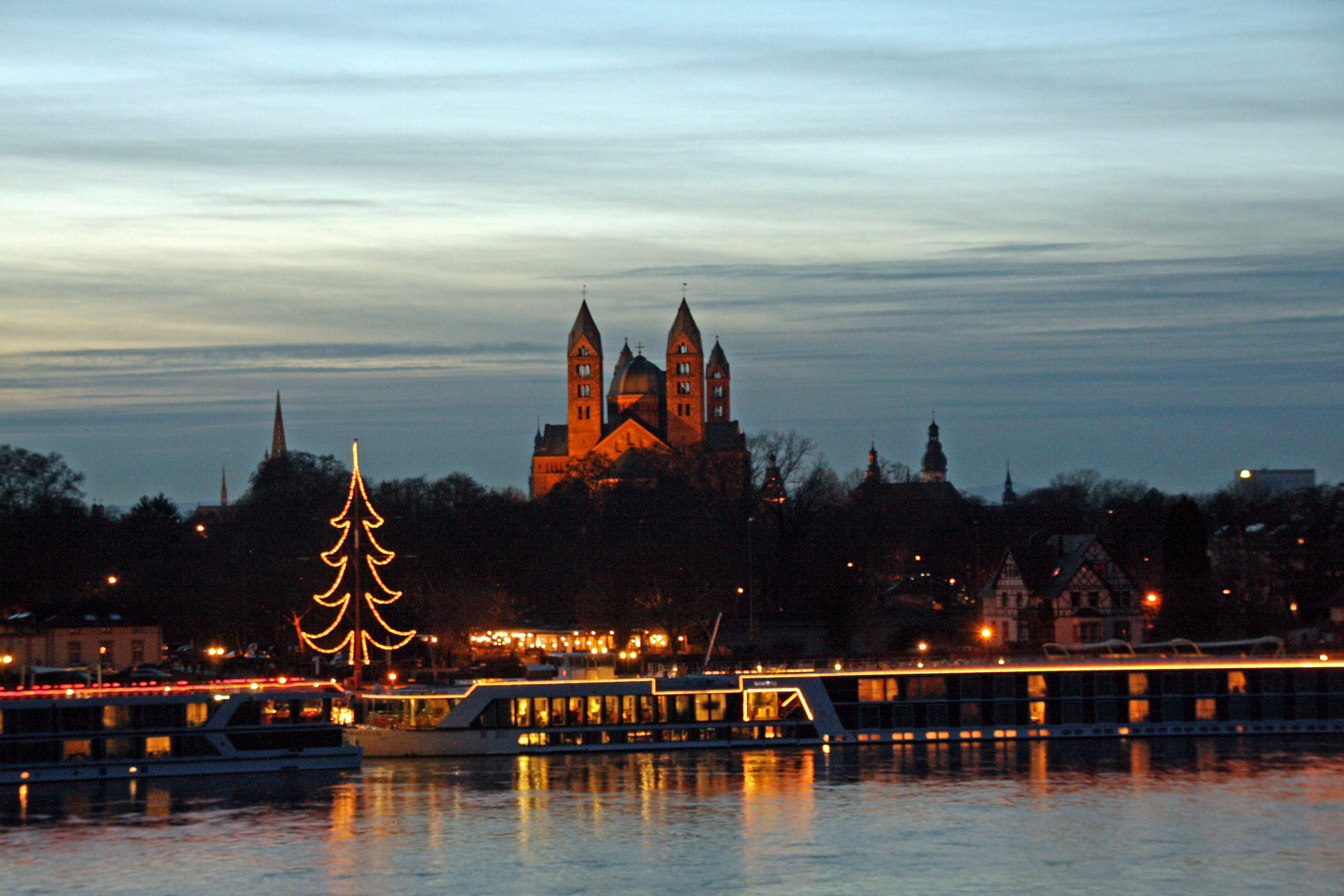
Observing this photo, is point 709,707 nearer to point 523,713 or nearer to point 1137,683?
point 523,713

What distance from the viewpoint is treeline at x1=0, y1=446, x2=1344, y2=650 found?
96.5m

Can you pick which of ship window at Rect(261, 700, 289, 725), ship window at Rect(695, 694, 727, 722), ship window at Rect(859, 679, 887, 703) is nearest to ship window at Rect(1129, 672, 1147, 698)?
ship window at Rect(859, 679, 887, 703)

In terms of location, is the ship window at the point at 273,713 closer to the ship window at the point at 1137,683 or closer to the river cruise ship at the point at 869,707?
the river cruise ship at the point at 869,707

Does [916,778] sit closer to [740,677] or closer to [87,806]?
[740,677]

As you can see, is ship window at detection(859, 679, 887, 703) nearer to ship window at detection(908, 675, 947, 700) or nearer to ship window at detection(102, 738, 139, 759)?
ship window at detection(908, 675, 947, 700)

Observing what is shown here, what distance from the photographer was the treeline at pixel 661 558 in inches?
3799

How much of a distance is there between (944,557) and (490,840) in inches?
3266

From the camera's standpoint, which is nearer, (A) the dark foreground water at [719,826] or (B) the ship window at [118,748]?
(A) the dark foreground water at [719,826]

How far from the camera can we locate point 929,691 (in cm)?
6272

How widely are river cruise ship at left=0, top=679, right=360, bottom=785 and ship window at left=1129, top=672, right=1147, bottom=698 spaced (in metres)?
27.4

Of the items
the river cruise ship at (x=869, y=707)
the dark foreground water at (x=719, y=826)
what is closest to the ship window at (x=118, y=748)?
the dark foreground water at (x=719, y=826)

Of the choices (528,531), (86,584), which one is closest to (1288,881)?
(528,531)

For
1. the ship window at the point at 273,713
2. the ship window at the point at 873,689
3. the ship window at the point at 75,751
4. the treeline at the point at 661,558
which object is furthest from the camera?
the treeline at the point at 661,558

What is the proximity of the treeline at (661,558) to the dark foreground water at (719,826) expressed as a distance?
117ft
